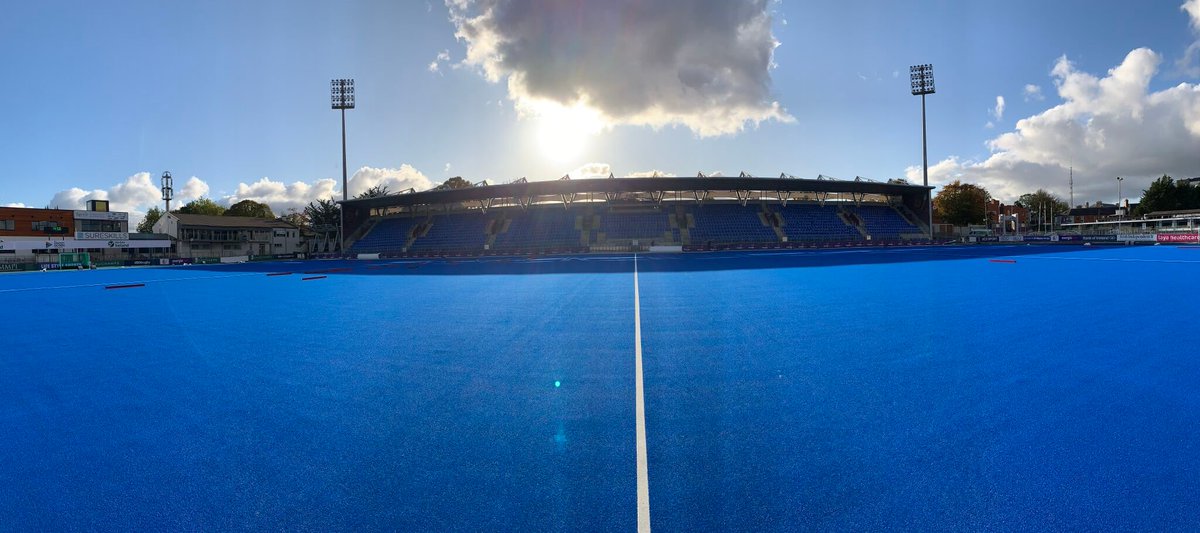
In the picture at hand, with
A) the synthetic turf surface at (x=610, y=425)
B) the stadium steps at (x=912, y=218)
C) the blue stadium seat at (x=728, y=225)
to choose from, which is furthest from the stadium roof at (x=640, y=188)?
the synthetic turf surface at (x=610, y=425)

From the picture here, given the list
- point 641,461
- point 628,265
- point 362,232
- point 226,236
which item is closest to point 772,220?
point 628,265

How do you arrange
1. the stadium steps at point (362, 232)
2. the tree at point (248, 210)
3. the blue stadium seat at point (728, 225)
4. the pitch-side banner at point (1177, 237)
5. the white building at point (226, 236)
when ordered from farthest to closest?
the tree at point (248, 210) → the stadium steps at point (362, 232) → the white building at point (226, 236) → the blue stadium seat at point (728, 225) → the pitch-side banner at point (1177, 237)

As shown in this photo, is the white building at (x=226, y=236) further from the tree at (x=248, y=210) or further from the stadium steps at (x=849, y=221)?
the stadium steps at (x=849, y=221)

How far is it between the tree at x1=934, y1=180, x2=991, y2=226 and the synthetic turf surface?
3355 inches

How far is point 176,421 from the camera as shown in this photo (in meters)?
4.62

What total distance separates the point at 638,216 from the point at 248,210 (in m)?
76.4

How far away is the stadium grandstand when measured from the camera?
50.8 metres

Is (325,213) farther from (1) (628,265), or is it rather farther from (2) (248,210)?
(1) (628,265)

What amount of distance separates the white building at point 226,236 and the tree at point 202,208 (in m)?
24.5

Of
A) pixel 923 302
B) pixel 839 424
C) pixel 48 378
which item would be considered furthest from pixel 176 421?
pixel 923 302

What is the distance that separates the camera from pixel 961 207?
7819cm

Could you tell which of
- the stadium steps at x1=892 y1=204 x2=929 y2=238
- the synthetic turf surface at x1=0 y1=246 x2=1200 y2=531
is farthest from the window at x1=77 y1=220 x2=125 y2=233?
the stadium steps at x1=892 y1=204 x2=929 y2=238

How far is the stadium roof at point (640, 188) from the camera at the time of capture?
49.5m

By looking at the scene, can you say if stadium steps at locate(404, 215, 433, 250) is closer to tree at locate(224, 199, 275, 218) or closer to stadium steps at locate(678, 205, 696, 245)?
stadium steps at locate(678, 205, 696, 245)
